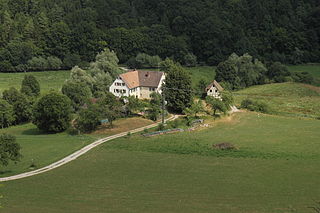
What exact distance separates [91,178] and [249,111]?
3899 centimetres

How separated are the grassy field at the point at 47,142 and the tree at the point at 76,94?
8.35m

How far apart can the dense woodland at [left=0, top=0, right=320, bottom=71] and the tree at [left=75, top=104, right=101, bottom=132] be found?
2396 inches

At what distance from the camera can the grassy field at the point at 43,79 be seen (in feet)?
324

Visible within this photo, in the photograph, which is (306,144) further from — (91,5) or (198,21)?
(91,5)

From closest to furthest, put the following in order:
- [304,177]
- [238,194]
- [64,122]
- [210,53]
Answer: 1. [238,194]
2. [304,177]
3. [64,122]
4. [210,53]

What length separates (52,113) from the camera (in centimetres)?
6050

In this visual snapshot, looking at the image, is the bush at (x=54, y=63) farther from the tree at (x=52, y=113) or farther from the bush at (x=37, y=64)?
the tree at (x=52, y=113)

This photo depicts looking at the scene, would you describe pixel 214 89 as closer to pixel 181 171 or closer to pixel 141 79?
pixel 141 79

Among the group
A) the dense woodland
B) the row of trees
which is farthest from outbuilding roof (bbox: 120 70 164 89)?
the dense woodland

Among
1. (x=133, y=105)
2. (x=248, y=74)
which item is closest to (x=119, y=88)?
(x=133, y=105)

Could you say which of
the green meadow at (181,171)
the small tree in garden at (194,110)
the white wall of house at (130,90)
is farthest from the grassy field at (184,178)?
the white wall of house at (130,90)

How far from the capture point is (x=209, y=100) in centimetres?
6669

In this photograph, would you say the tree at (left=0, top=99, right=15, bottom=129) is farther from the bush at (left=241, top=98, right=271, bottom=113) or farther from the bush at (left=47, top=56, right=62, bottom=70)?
the bush at (left=47, top=56, right=62, bottom=70)

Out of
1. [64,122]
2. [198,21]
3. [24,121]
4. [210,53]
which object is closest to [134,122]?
[64,122]
